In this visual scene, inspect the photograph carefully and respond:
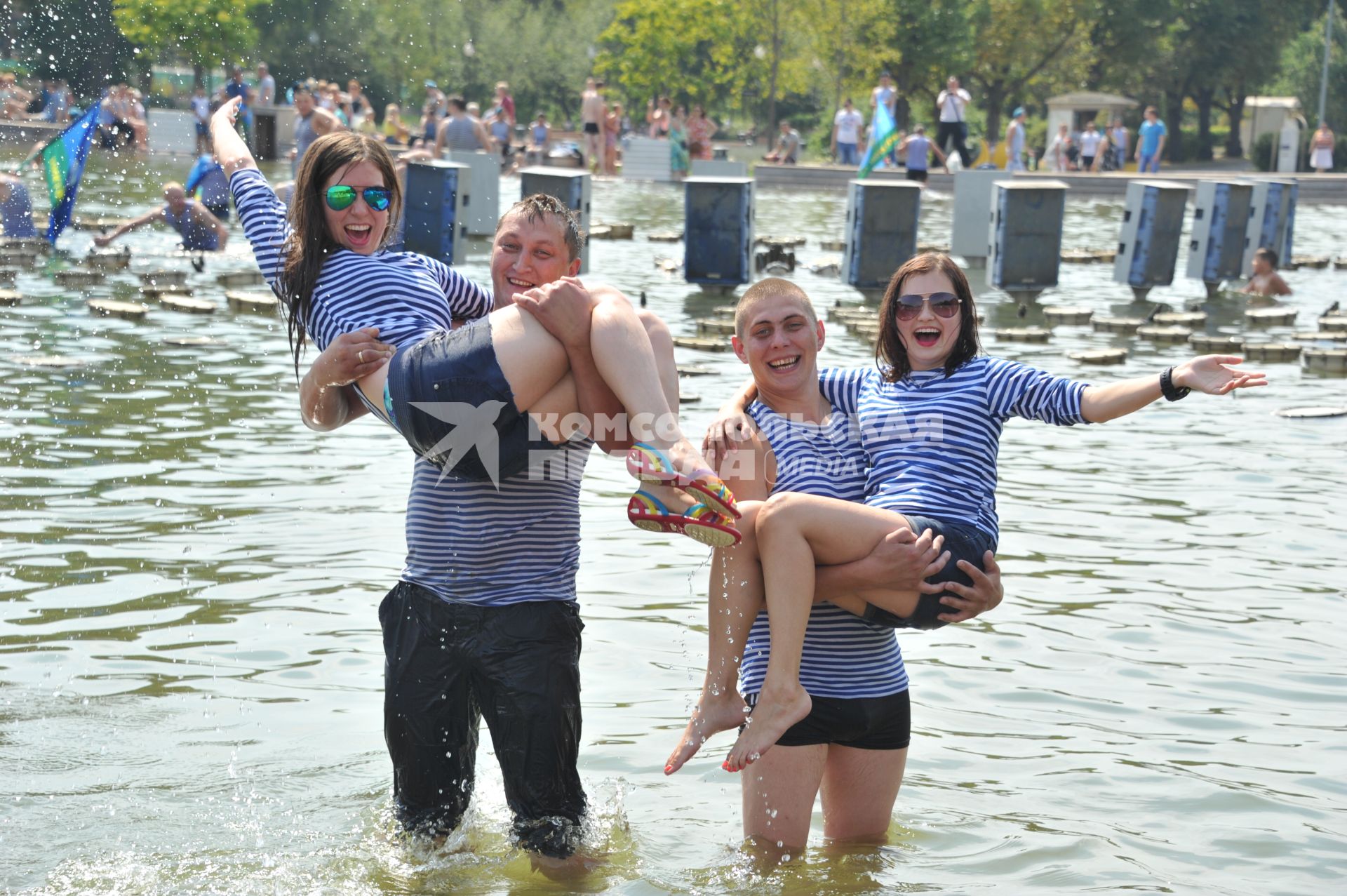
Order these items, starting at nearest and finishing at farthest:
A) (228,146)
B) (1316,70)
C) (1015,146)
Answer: (228,146) < (1015,146) < (1316,70)

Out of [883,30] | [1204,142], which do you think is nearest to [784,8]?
[883,30]

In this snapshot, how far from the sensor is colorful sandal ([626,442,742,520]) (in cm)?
414

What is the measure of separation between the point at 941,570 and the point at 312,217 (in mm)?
2168

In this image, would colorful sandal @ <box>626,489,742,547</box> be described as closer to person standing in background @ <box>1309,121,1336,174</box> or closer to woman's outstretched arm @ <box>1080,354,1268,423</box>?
woman's outstretched arm @ <box>1080,354,1268,423</box>

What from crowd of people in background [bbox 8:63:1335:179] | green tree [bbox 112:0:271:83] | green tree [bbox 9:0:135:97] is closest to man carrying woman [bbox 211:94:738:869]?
crowd of people in background [bbox 8:63:1335:179]

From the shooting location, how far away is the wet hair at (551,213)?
469 cm

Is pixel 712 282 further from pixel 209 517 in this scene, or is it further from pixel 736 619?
pixel 736 619

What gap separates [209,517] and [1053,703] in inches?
193

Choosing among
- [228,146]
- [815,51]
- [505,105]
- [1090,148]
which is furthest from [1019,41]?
[228,146]

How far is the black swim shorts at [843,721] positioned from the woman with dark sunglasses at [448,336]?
31.9 inches

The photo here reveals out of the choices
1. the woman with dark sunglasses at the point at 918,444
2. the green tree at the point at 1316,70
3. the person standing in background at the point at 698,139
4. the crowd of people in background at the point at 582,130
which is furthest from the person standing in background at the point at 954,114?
the woman with dark sunglasses at the point at 918,444

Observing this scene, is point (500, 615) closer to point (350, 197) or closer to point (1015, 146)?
point (350, 197)

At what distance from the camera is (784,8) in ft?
187

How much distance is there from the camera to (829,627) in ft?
15.8
